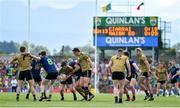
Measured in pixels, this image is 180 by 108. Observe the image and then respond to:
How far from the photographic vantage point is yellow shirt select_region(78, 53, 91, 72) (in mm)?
28453

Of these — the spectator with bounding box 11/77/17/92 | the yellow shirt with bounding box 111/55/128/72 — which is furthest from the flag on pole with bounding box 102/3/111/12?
the yellow shirt with bounding box 111/55/128/72

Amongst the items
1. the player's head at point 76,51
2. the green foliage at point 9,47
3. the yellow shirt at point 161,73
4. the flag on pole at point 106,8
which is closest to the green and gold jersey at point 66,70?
the player's head at point 76,51

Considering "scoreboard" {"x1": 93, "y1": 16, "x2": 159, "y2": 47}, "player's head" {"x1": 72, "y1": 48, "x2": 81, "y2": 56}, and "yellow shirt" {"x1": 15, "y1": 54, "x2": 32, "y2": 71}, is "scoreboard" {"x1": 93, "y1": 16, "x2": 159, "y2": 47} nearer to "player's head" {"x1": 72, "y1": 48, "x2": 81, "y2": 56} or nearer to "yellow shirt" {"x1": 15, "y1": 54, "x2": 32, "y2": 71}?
"player's head" {"x1": 72, "y1": 48, "x2": 81, "y2": 56}

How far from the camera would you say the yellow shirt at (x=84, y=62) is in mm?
28453

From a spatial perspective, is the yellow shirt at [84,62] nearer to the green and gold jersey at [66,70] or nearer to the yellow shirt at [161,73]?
the green and gold jersey at [66,70]

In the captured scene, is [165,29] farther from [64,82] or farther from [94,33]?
[64,82]

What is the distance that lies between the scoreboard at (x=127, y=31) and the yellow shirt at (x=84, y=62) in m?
25.7

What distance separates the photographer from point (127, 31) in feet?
182

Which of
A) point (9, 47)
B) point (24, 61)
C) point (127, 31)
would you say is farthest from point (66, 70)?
point (9, 47)

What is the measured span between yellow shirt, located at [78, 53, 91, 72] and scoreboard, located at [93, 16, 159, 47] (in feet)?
84.4

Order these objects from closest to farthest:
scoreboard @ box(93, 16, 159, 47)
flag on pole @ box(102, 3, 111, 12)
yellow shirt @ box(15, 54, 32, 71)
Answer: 1. yellow shirt @ box(15, 54, 32, 71)
2. scoreboard @ box(93, 16, 159, 47)
3. flag on pole @ box(102, 3, 111, 12)

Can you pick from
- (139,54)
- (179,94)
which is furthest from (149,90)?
(179,94)

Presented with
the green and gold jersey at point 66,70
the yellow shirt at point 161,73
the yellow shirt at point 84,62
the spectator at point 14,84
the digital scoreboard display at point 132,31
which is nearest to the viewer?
the yellow shirt at point 84,62

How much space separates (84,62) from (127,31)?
27.2 metres
